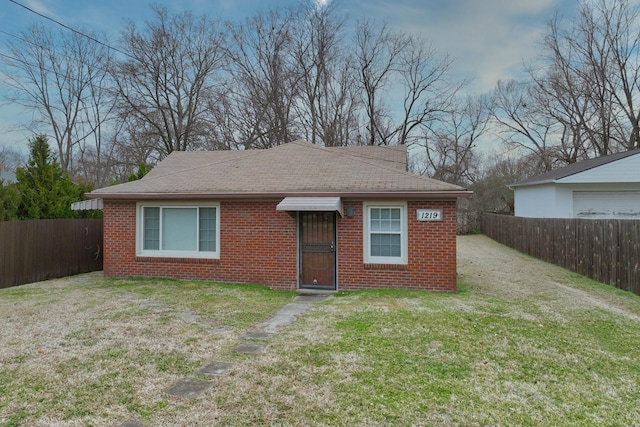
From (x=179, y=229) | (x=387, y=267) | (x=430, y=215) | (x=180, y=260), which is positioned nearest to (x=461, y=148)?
(x=430, y=215)

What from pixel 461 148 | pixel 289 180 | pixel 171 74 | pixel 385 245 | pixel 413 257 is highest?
pixel 171 74

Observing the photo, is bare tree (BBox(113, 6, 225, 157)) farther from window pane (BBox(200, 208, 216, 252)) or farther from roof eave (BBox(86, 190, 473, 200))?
window pane (BBox(200, 208, 216, 252))

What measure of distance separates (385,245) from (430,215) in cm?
124

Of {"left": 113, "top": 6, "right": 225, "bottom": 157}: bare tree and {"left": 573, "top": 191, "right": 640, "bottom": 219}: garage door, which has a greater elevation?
{"left": 113, "top": 6, "right": 225, "bottom": 157}: bare tree

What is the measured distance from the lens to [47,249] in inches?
450

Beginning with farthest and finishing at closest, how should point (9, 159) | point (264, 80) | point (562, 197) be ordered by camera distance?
point (9, 159) < point (264, 80) < point (562, 197)

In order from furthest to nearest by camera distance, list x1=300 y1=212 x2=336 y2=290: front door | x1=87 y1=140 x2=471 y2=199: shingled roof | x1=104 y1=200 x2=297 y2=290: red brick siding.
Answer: x1=104 y1=200 x2=297 y2=290: red brick siding, x1=300 y1=212 x2=336 y2=290: front door, x1=87 y1=140 x2=471 y2=199: shingled roof

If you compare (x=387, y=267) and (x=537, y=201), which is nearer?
(x=387, y=267)

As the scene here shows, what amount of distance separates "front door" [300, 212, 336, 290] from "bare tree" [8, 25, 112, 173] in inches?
947

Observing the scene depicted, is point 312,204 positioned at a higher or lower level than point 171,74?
lower

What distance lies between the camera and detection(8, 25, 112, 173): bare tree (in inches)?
1043

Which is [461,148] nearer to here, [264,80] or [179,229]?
[264,80]

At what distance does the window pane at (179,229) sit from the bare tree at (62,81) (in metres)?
21.5

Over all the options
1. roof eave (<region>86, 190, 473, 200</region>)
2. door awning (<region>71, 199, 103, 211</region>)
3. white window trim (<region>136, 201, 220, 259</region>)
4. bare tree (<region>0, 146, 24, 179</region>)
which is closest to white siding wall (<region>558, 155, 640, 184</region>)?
roof eave (<region>86, 190, 473, 200</region>)
